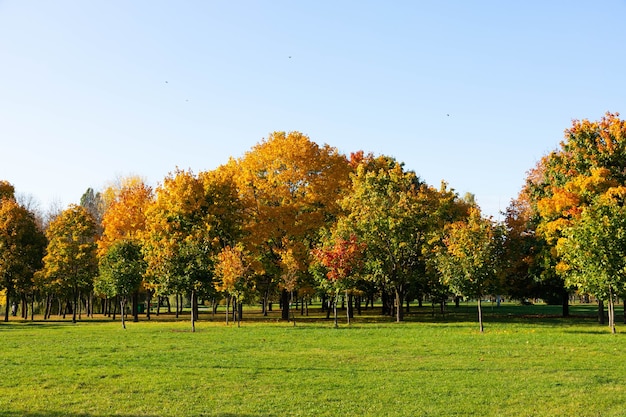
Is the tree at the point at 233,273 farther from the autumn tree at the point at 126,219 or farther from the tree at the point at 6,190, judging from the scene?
the tree at the point at 6,190

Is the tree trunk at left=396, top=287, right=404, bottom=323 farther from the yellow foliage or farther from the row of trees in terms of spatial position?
the yellow foliage

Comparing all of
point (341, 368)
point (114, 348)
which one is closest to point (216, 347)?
point (114, 348)

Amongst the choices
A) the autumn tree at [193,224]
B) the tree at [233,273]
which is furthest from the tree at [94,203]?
the tree at [233,273]

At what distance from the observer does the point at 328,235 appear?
48.6 meters

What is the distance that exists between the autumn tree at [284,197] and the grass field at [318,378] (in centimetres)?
2161

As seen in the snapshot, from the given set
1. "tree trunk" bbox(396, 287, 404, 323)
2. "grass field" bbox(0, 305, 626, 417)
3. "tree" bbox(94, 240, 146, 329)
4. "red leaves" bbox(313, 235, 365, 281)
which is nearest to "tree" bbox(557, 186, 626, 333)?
"grass field" bbox(0, 305, 626, 417)

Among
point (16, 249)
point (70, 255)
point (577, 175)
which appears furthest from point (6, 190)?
point (577, 175)

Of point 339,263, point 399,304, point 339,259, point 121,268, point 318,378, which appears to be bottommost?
point 318,378

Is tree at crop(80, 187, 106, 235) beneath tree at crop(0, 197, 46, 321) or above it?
above

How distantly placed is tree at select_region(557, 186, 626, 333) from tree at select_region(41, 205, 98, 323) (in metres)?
45.9

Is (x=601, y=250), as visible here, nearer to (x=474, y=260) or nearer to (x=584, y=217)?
(x=584, y=217)

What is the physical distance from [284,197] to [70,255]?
24.0 metres

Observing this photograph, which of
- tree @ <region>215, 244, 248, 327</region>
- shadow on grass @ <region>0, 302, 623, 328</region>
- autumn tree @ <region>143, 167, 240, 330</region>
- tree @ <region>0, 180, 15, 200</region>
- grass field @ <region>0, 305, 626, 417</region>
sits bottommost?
shadow on grass @ <region>0, 302, 623, 328</region>

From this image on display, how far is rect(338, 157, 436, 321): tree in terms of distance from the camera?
48.3 meters
